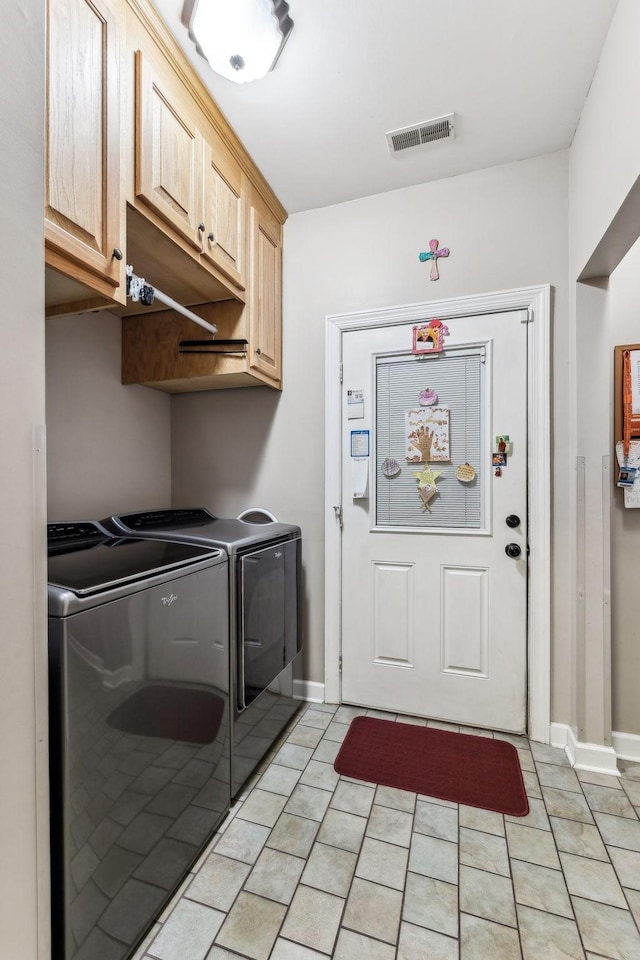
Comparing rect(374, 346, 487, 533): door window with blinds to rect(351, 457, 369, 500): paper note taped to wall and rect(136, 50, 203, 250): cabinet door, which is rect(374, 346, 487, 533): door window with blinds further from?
rect(136, 50, 203, 250): cabinet door

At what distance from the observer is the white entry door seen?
2039 mm

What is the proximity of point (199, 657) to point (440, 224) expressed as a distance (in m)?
2.24

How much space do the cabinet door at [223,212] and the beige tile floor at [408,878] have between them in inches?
85.0

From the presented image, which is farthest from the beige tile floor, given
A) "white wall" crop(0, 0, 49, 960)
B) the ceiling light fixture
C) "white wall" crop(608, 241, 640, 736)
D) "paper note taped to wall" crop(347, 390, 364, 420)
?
the ceiling light fixture

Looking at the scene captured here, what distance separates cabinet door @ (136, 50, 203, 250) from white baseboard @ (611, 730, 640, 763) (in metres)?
2.73

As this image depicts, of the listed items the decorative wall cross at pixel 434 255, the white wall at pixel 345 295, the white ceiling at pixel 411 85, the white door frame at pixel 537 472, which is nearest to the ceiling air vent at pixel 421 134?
the white ceiling at pixel 411 85

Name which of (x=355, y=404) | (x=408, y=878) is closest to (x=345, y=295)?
(x=355, y=404)

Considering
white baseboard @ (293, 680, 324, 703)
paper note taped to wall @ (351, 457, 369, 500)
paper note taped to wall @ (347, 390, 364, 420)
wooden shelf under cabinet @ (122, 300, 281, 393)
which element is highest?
Result: wooden shelf under cabinet @ (122, 300, 281, 393)

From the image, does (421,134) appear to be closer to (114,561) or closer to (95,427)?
(95,427)

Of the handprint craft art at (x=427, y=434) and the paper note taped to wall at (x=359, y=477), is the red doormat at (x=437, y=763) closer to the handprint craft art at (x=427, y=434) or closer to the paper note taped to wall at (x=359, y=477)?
the paper note taped to wall at (x=359, y=477)

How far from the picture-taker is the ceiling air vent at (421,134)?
181 centimetres

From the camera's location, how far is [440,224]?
214 cm

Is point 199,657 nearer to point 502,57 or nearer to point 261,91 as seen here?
point 261,91

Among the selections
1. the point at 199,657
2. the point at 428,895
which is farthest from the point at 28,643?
the point at 428,895
